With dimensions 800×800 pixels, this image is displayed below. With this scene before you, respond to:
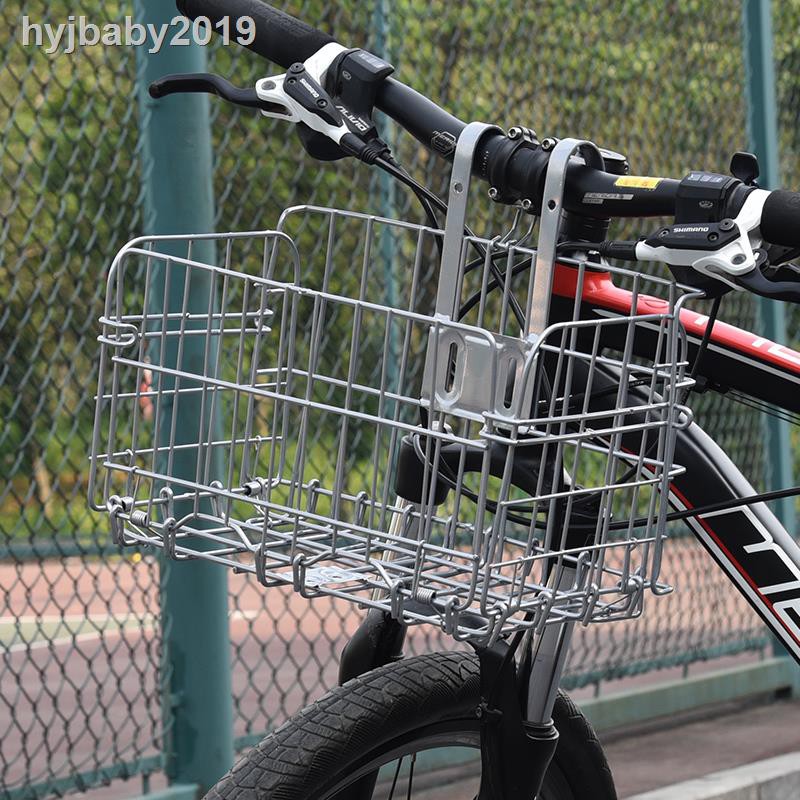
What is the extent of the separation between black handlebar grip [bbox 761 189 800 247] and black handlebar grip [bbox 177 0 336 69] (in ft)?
2.02

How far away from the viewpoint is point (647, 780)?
14.4ft

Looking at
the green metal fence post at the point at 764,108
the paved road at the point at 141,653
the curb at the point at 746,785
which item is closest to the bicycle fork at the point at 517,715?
the paved road at the point at 141,653

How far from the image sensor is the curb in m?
4.07

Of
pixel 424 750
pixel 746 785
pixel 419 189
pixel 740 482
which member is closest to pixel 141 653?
pixel 746 785

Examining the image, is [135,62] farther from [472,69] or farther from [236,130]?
[472,69]

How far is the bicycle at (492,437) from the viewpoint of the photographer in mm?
1527

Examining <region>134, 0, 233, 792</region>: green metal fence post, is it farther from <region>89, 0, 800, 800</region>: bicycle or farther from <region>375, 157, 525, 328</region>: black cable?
<region>375, 157, 525, 328</region>: black cable

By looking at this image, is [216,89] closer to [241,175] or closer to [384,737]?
[384,737]

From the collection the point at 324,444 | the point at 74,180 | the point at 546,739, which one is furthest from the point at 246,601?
the point at 546,739

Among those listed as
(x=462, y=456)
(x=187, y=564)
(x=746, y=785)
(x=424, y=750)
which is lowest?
(x=746, y=785)

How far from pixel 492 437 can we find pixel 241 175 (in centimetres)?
298

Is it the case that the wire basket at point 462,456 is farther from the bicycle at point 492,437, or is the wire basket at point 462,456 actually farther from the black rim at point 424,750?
the black rim at point 424,750

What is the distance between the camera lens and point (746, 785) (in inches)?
164

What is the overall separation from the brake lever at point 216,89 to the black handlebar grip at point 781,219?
62 cm
